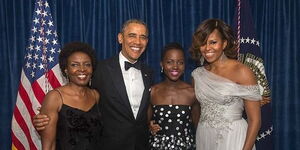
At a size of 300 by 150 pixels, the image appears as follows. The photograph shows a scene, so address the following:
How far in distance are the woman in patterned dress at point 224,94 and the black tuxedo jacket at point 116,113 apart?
0.56 m

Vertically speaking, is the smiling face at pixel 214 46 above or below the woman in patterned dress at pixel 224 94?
above

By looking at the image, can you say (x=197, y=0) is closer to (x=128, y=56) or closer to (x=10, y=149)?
(x=128, y=56)

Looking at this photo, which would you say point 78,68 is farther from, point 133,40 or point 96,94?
point 133,40

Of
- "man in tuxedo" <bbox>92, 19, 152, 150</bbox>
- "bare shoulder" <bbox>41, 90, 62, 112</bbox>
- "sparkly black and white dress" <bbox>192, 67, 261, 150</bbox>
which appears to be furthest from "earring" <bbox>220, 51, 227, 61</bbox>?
"bare shoulder" <bbox>41, 90, 62, 112</bbox>

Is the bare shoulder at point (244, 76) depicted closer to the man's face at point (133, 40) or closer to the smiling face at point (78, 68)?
the man's face at point (133, 40)

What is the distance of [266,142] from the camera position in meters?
3.75

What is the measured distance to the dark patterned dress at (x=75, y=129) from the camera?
243 centimetres

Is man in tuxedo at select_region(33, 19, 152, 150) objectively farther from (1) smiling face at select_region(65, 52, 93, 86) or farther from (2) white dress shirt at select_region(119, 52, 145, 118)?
(1) smiling face at select_region(65, 52, 93, 86)

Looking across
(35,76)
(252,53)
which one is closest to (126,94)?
(35,76)

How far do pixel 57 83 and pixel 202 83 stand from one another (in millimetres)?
1736

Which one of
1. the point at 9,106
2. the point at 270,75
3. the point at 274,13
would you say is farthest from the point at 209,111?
the point at 9,106

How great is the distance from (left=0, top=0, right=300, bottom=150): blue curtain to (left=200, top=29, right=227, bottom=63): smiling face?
139cm

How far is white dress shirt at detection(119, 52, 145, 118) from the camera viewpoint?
293 cm

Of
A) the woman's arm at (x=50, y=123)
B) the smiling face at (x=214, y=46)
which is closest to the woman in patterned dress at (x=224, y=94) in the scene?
the smiling face at (x=214, y=46)
